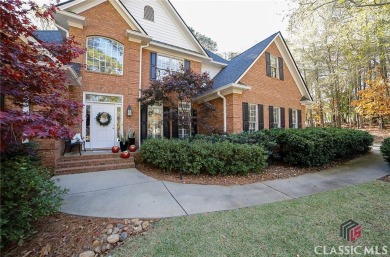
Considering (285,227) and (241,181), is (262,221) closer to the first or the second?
(285,227)

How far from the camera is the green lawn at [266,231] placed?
2275 mm

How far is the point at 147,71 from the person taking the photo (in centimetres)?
942

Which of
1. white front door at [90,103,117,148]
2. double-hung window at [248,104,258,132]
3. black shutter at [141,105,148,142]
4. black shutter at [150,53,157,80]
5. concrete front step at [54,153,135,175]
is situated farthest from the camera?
double-hung window at [248,104,258,132]

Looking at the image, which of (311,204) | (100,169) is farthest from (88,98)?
(311,204)

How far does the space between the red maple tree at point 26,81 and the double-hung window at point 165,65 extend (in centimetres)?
658

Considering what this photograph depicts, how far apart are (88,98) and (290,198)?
8.44 meters

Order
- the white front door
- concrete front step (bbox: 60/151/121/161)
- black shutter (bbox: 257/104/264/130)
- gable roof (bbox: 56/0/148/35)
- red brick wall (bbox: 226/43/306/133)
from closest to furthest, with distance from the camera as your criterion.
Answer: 1. concrete front step (bbox: 60/151/121/161)
2. gable roof (bbox: 56/0/148/35)
3. the white front door
4. red brick wall (bbox: 226/43/306/133)
5. black shutter (bbox: 257/104/264/130)

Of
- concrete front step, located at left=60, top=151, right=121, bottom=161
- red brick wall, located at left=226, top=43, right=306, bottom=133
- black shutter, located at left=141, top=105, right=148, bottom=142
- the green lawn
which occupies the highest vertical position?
red brick wall, located at left=226, top=43, right=306, bottom=133

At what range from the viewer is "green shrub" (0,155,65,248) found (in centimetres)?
220

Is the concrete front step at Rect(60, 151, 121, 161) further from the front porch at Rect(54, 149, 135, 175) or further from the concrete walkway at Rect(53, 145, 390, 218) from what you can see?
the concrete walkway at Rect(53, 145, 390, 218)

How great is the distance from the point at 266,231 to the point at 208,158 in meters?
3.03

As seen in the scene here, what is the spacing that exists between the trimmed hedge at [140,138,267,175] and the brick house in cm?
343

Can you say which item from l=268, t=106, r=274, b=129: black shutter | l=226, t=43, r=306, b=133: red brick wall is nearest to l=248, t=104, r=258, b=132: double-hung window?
l=226, t=43, r=306, b=133: red brick wall

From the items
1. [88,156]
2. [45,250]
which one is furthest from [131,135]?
[45,250]
